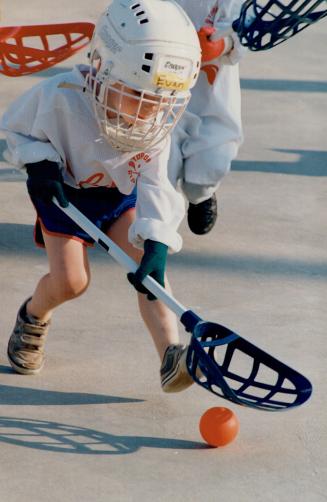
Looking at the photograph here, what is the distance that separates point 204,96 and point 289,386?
150cm

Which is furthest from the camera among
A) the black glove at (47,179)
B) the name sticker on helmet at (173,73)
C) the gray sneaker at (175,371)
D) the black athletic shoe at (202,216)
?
the black athletic shoe at (202,216)

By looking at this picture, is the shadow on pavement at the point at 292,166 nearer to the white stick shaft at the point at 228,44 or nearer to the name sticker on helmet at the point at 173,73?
the white stick shaft at the point at 228,44

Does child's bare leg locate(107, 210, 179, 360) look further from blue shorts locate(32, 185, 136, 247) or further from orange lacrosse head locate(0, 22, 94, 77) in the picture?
orange lacrosse head locate(0, 22, 94, 77)

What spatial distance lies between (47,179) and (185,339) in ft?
2.90

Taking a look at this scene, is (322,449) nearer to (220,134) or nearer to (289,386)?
(289,386)

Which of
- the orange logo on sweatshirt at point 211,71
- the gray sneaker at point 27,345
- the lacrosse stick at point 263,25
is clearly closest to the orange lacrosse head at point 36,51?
the orange logo on sweatshirt at point 211,71

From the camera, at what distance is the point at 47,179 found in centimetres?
348

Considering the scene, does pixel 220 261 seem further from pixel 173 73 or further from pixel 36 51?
pixel 173 73

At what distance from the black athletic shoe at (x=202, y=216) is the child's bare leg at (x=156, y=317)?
1164 mm

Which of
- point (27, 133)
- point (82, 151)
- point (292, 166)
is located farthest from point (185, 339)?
point (292, 166)

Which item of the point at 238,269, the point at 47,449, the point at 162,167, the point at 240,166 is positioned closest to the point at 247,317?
the point at 238,269

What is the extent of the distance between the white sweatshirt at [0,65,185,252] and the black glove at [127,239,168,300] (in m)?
0.04

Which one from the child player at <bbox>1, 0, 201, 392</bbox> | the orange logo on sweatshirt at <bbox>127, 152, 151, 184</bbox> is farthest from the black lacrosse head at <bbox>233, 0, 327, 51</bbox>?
the orange logo on sweatshirt at <bbox>127, 152, 151, 184</bbox>

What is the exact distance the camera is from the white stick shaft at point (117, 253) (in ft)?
10.9
